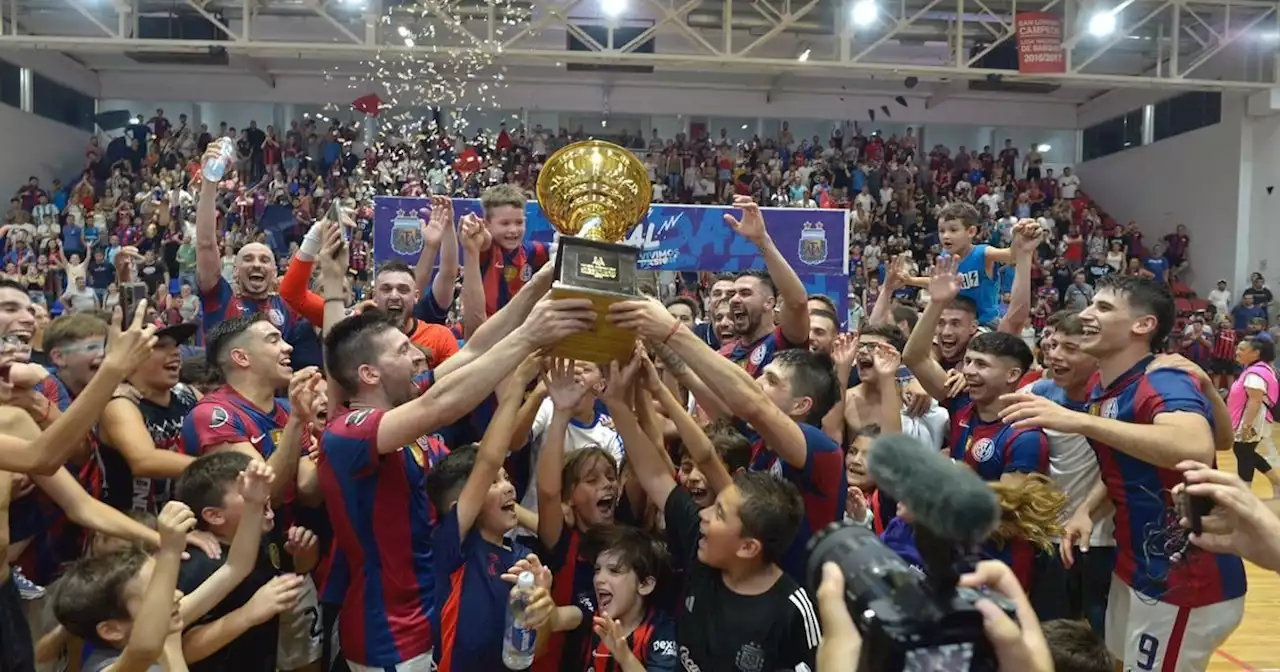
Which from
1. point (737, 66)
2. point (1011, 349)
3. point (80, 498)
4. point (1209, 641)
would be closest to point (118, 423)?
point (80, 498)

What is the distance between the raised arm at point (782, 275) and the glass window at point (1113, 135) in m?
22.9

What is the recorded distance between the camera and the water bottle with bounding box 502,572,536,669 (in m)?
2.91

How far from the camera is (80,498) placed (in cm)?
318

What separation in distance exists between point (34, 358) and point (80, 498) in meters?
1.59

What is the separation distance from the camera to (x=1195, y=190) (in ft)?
70.5

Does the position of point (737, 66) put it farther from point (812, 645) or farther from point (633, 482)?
point (812, 645)

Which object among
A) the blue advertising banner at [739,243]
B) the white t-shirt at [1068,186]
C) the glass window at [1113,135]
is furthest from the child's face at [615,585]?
the glass window at [1113,135]

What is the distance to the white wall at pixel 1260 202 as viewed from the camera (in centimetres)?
1966

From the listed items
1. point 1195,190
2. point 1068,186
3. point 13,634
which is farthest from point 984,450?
point 1068,186

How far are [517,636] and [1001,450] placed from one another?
2.16m

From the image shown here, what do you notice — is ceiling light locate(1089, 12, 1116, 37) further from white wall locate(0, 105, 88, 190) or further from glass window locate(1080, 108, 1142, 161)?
white wall locate(0, 105, 88, 190)

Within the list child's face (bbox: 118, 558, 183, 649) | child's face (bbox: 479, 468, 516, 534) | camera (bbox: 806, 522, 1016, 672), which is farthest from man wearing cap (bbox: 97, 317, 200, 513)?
camera (bbox: 806, 522, 1016, 672)

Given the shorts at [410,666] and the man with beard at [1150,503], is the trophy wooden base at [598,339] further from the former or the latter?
the man with beard at [1150,503]

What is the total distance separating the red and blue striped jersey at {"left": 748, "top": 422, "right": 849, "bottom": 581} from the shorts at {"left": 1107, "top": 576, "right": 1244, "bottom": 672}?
1.32 meters
